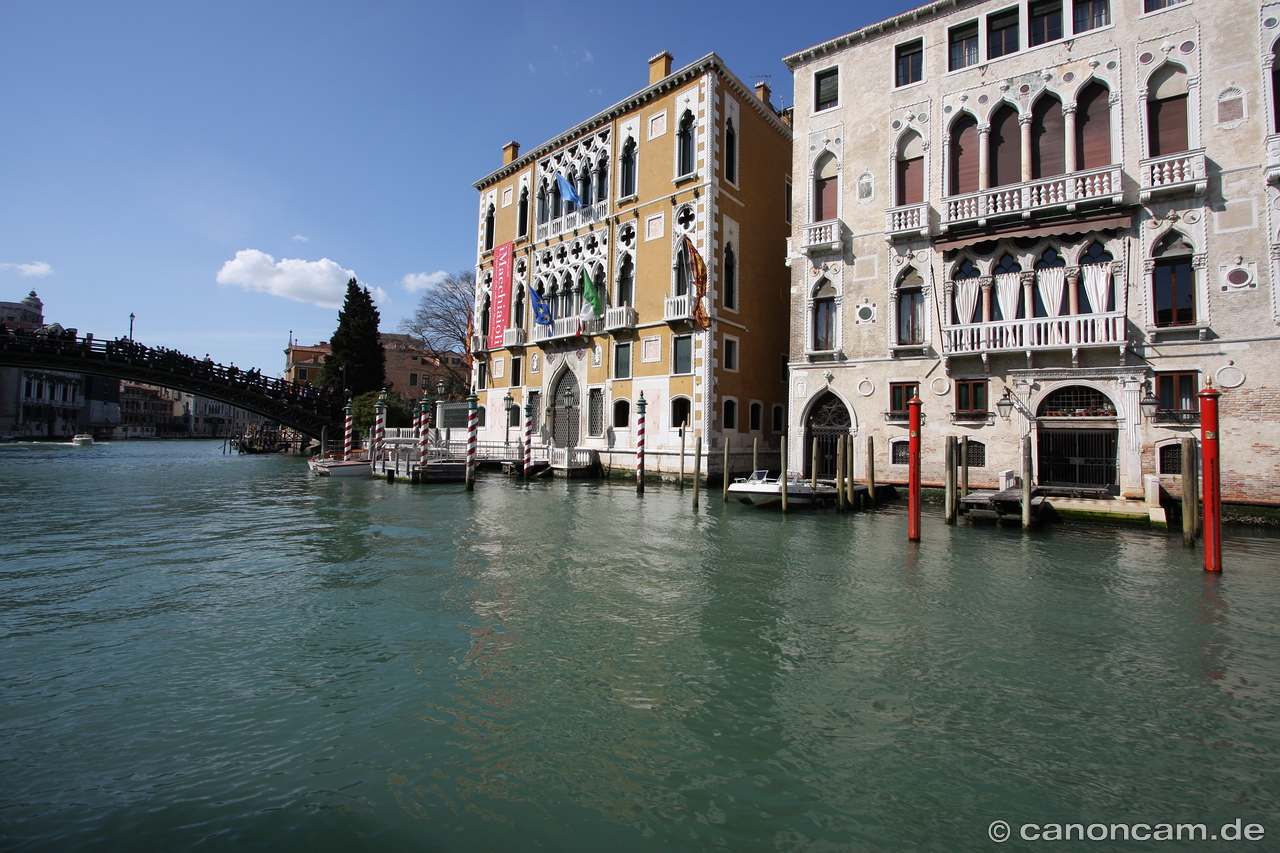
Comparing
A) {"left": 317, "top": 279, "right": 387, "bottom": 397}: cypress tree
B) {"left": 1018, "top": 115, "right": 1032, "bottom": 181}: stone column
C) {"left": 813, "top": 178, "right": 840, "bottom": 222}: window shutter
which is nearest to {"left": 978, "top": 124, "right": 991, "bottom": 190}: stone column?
{"left": 1018, "top": 115, "right": 1032, "bottom": 181}: stone column

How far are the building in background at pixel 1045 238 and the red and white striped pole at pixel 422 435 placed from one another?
12.4m

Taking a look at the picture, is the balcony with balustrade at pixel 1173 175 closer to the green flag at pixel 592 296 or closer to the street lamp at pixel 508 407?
the green flag at pixel 592 296

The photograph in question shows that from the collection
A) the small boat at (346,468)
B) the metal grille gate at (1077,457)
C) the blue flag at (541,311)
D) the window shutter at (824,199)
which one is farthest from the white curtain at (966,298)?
the small boat at (346,468)

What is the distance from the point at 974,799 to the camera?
10.6 ft

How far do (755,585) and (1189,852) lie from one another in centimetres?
479

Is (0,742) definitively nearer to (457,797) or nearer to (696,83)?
(457,797)

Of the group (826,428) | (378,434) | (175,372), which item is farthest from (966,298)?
(175,372)

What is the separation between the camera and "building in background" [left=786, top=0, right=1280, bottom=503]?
40.8ft

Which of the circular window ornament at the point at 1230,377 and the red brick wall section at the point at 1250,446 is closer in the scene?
the red brick wall section at the point at 1250,446

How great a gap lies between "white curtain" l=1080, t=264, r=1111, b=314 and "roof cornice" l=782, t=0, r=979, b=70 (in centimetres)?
711

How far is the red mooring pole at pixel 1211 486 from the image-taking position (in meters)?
8.13

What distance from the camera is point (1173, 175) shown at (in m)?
12.8

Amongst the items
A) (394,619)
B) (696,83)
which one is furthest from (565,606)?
(696,83)

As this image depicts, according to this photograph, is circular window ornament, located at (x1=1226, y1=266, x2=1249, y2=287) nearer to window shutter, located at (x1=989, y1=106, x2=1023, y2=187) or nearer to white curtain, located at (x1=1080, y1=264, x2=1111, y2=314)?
white curtain, located at (x1=1080, y1=264, x2=1111, y2=314)
